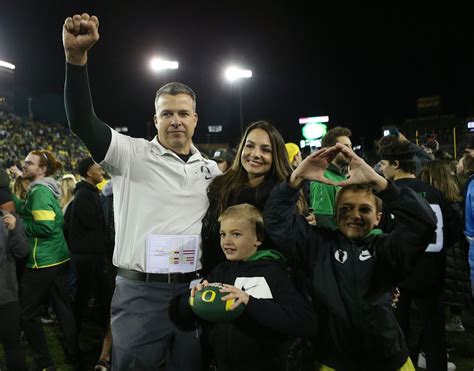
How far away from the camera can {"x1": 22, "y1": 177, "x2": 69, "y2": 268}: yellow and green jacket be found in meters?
4.20

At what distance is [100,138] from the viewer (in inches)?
98.7

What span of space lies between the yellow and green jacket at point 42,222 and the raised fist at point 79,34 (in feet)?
7.62

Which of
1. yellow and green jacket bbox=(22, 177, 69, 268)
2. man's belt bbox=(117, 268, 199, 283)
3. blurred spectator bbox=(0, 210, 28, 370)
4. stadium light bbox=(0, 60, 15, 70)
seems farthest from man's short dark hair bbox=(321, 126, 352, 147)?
stadium light bbox=(0, 60, 15, 70)

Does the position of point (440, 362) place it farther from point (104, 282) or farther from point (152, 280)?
point (104, 282)

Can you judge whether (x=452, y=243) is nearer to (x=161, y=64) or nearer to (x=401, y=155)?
(x=401, y=155)

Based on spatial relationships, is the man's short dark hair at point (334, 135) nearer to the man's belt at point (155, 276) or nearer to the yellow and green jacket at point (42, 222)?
the man's belt at point (155, 276)

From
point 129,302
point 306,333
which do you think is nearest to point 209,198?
point 129,302

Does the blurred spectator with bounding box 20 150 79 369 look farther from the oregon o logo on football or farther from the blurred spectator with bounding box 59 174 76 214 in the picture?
the oregon o logo on football

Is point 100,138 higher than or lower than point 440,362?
higher

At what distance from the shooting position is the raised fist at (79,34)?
6.99 ft

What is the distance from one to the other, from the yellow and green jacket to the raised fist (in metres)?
2.32

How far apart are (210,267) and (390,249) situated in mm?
1176

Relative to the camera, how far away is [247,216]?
2508 millimetres

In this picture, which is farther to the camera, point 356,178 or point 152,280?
point 152,280
